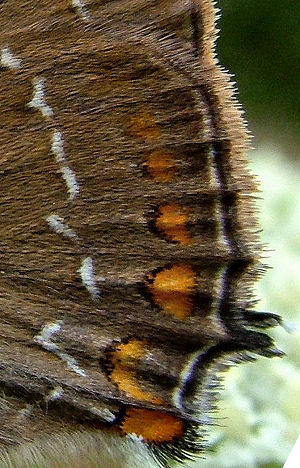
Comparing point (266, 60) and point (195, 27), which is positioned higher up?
point (195, 27)

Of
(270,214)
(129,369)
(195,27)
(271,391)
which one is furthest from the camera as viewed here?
(270,214)

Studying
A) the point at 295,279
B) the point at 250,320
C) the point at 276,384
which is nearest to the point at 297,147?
the point at 295,279

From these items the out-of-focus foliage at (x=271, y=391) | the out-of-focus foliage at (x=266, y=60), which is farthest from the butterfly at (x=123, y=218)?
the out-of-focus foliage at (x=266, y=60)

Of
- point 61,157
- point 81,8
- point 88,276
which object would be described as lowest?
point 88,276

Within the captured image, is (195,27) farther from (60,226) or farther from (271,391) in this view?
(271,391)

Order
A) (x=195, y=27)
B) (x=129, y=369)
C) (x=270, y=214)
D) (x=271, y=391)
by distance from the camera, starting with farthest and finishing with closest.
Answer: (x=270, y=214)
(x=271, y=391)
(x=129, y=369)
(x=195, y=27)

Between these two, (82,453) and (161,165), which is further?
(82,453)

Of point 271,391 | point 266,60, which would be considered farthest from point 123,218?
point 266,60
